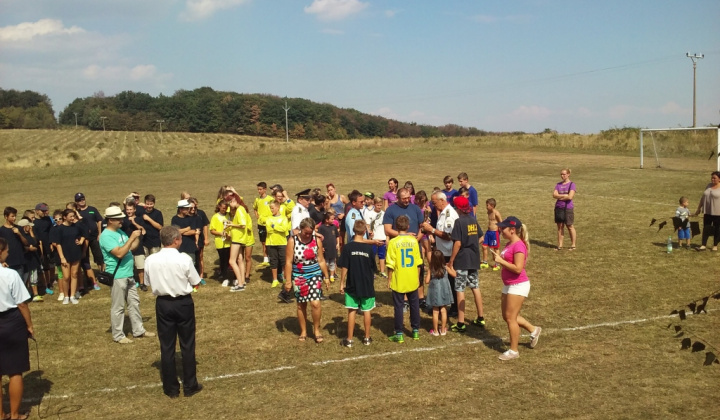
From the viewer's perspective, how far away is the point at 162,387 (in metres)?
7.27

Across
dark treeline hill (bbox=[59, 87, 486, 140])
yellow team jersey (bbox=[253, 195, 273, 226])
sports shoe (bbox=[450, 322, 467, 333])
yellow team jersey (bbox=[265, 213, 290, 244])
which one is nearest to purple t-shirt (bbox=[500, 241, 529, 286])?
sports shoe (bbox=[450, 322, 467, 333])

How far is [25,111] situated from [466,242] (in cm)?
12826

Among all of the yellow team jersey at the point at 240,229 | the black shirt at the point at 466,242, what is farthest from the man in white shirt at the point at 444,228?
the yellow team jersey at the point at 240,229

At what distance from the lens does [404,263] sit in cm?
830

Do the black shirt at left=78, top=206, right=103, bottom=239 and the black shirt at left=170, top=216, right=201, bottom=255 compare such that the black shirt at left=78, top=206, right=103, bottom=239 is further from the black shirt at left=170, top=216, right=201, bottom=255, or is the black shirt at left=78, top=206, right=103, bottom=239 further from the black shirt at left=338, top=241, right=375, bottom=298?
the black shirt at left=338, top=241, right=375, bottom=298

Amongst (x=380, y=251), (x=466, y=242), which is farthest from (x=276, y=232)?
(x=466, y=242)

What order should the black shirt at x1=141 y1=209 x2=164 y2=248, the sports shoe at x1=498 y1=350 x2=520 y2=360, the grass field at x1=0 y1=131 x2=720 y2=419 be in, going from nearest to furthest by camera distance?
the grass field at x1=0 y1=131 x2=720 y2=419
the sports shoe at x1=498 y1=350 x2=520 y2=360
the black shirt at x1=141 y1=209 x2=164 y2=248

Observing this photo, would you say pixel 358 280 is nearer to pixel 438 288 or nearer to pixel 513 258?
pixel 438 288

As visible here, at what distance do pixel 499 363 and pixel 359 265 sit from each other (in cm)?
233

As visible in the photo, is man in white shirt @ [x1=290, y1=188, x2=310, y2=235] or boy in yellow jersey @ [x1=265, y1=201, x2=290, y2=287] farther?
boy in yellow jersey @ [x1=265, y1=201, x2=290, y2=287]

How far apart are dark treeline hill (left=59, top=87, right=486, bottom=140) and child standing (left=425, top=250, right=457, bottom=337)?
106 m

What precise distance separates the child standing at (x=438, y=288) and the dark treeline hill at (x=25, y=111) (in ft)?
373

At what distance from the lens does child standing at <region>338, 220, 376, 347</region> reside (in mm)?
8250

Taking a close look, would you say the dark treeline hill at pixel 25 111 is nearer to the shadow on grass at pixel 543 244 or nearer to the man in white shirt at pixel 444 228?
the shadow on grass at pixel 543 244
